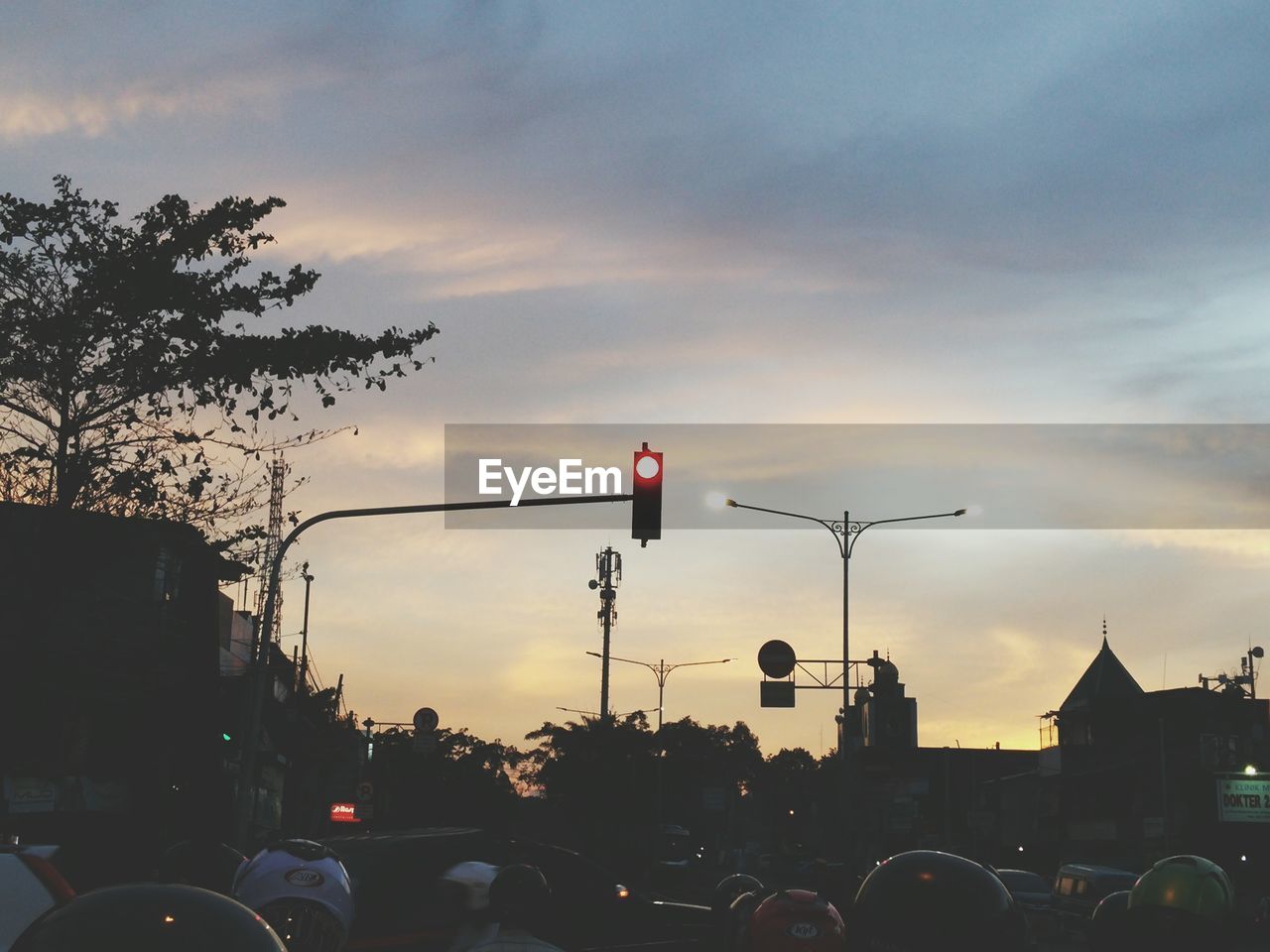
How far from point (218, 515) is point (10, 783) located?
10815 mm

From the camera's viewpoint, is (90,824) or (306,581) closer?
(90,824)

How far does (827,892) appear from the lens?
15.5 m

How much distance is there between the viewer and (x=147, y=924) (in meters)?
5.87

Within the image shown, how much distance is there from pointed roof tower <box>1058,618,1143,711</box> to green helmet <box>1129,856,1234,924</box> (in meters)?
65.6

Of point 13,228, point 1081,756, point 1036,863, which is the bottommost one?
point 1036,863

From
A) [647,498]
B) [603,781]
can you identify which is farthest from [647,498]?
[603,781]

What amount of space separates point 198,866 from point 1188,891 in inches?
324

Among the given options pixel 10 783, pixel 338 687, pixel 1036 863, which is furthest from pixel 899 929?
pixel 1036 863

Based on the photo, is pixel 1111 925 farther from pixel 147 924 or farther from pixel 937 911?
pixel 147 924

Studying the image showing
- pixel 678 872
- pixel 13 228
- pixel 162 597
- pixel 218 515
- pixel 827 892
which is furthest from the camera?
pixel 678 872

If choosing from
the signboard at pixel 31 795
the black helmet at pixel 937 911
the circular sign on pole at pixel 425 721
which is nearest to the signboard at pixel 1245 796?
the circular sign on pole at pixel 425 721

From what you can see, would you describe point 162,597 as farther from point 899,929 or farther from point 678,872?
point 899,929

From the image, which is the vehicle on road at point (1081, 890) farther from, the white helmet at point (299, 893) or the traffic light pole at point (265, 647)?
the white helmet at point (299, 893)

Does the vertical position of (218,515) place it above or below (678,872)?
above
